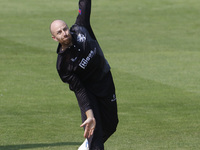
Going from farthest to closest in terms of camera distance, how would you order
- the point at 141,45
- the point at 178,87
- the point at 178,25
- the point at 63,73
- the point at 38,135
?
the point at 178,25 → the point at 141,45 → the point at 178,87 → the point at 38,135 → the point at 63,73

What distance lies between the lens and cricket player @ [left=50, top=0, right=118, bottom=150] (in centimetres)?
735

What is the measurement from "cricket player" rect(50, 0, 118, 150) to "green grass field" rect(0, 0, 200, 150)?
195cm

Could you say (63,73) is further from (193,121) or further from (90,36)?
(193,121)

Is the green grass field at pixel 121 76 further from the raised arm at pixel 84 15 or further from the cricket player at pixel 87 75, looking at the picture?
the raised arm at pixel 84 15

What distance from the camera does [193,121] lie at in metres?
11.9

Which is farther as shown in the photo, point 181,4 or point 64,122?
point 181,4

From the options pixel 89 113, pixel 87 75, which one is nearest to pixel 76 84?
pixel 87 75

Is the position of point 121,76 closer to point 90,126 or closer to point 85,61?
point 85,61

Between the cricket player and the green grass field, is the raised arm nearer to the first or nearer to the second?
the cricket player

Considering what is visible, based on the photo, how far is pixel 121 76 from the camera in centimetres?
1725

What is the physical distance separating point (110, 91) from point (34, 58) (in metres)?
12.6

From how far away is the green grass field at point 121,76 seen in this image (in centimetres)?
1070

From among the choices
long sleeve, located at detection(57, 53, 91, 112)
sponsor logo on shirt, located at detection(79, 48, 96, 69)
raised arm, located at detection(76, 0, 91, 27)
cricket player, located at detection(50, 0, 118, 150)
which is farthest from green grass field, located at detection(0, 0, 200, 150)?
raised arm, located at detection(76, 0, 91, 27)

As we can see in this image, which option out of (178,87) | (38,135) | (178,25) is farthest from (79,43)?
(178,25)
